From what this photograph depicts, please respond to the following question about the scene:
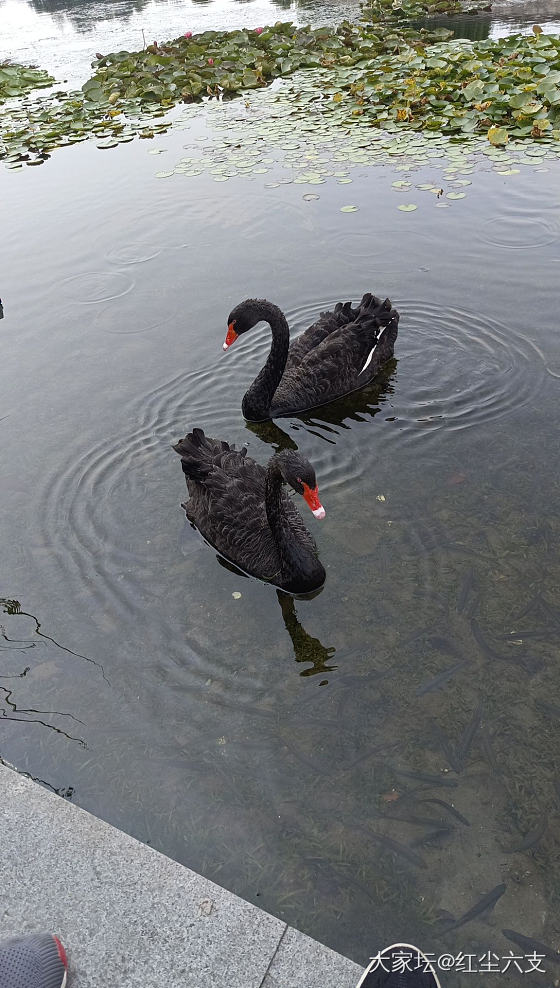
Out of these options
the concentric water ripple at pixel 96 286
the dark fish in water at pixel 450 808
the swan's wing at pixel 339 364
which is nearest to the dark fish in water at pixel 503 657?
the dark fish in water at pixel 450 808

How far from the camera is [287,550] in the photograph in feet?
12.6

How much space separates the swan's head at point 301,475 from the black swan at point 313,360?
168 cm

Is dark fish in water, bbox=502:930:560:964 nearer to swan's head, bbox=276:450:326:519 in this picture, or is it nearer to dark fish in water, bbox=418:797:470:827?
dark fish in water, bbox=418:797:470:827

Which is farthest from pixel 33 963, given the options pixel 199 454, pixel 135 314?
pixel 135 314

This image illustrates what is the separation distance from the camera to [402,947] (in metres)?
2.41

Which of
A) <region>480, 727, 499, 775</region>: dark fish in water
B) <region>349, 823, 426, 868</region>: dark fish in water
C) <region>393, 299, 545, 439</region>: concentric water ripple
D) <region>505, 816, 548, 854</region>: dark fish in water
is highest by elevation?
<region>393, 299, 545, 439</region>: concentric water ripple

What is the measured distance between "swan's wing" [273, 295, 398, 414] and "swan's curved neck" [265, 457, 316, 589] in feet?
5.43

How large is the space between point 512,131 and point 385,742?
8.65 meters

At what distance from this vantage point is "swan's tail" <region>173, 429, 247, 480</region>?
432cm

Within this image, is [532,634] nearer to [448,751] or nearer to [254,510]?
[448,751]

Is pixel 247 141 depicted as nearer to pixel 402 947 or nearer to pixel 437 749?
pixel 437 749

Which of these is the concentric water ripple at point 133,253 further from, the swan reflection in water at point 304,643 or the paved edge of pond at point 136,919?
the paved edge of pond at point 136,919

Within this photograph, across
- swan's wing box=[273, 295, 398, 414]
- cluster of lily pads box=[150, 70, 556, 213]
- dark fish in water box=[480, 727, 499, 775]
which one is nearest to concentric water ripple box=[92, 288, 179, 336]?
swan's wing box=[273, 295, 398, 414]

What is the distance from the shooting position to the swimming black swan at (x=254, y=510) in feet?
12.4
